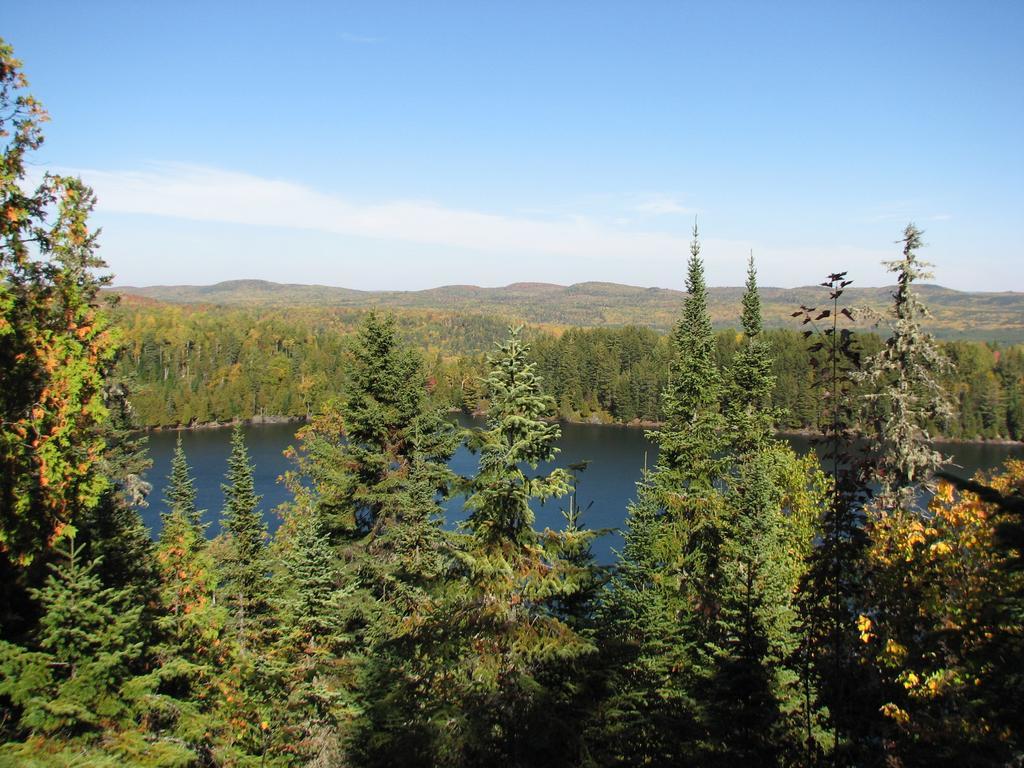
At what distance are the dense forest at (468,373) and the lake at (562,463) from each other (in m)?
5.58

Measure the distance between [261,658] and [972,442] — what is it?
100m

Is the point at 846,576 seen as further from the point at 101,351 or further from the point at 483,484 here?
the point at 101,351

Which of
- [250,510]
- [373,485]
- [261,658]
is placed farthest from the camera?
[250,510]

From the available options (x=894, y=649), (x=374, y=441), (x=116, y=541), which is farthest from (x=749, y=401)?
(x=116, y=541)

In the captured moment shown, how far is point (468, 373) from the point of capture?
131750 mm

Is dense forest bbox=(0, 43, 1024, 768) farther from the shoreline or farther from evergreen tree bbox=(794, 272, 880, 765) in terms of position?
the shoreline

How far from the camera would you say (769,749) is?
869cm

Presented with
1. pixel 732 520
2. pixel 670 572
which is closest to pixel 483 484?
pixel 670 572

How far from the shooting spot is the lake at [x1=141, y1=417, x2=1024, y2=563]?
4635 centimetres

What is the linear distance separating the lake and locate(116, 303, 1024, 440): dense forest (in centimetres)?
558

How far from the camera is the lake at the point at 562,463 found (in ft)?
152

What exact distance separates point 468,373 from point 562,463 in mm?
69641

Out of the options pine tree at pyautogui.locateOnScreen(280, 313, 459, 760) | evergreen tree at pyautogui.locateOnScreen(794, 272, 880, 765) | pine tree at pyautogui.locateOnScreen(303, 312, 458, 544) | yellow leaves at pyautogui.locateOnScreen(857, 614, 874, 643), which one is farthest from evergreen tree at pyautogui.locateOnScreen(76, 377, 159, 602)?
yellow leaves at pyautogui.locateOnScreen(857, 614, 874, 643)

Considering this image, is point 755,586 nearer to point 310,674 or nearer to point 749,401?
point 310,674
